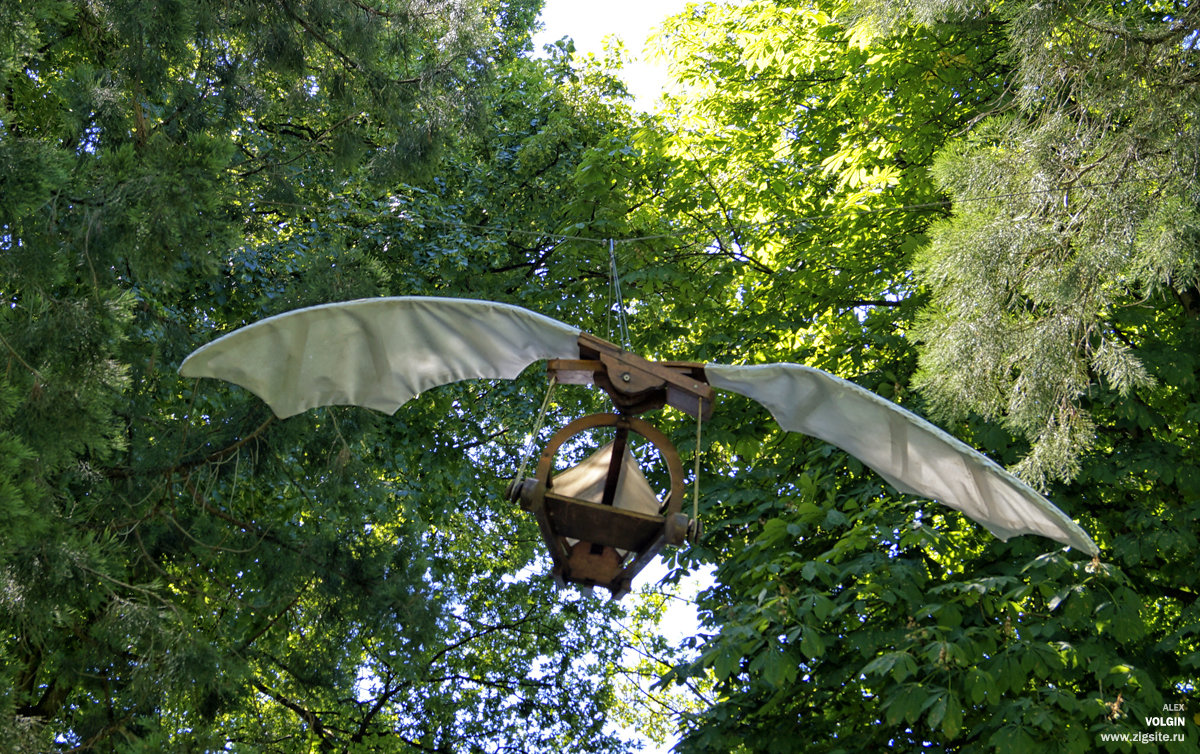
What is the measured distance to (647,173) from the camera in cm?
915

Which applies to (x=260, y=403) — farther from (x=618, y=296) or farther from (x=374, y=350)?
(x=618, y=296)

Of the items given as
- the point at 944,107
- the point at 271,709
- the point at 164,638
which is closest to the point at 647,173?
the point at 944,107

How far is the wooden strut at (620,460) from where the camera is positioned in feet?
11.9

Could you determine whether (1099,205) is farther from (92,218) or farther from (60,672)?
(60,672)

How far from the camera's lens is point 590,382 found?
13.1 feet

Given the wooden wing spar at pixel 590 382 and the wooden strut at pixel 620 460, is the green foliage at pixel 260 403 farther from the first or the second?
the wooden strut at pixel 620 460

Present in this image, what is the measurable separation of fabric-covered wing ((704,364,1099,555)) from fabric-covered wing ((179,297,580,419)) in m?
0.72

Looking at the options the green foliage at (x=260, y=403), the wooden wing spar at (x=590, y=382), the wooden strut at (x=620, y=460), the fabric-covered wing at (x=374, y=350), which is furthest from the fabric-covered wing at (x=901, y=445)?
the green foliage at (x=260, y=403)

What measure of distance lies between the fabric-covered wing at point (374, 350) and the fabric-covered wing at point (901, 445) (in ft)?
2.35

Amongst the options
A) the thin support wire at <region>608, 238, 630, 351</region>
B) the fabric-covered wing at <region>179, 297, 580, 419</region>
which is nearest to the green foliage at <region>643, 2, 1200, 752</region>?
the thin support wire at <region>608, 238, 630, 351</region>

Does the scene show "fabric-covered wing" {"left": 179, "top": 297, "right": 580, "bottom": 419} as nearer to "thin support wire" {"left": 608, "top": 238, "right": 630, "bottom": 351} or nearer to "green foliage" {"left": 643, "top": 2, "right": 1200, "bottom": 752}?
"thin support wire" {"left": 608, "top": 238, "right": 630, "bottom": 351}

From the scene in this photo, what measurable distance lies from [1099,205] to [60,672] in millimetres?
6877

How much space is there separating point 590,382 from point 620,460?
31 cm

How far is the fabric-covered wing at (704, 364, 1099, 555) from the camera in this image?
3.97m
